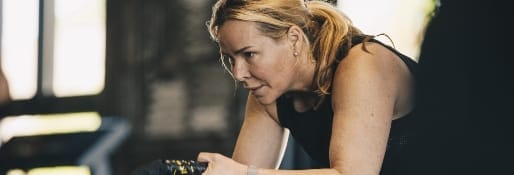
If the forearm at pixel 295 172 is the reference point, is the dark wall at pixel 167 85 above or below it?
below

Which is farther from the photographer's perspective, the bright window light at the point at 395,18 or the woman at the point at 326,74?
the bright window light at the point at 395,18

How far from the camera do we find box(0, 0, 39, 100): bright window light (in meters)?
3.32

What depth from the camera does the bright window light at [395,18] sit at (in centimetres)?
236

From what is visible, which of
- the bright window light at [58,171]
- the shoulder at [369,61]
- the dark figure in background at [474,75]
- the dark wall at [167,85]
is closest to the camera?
the dark figure in background at [474,75]

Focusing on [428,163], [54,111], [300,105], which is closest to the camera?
[428,163]

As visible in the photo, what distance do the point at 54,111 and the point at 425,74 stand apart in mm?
2358

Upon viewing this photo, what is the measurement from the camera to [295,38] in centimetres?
144

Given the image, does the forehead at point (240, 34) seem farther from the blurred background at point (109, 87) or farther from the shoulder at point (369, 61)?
the blurred background at point (109, 87)

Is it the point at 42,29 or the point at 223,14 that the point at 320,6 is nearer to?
the point at 223,14

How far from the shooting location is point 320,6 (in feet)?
4.88

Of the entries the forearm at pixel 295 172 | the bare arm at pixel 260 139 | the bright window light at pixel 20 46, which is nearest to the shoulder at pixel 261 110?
the bare arm at pixel 260 139

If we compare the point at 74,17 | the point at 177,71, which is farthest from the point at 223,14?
the point at 74,17

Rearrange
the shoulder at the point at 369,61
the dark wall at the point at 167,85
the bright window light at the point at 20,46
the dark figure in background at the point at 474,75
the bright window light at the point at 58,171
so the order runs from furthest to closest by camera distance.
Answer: the bright window light at the point at 20,46 → the bright window light at the point at 58,171 → the dark wall at the point at 167,85 → the shoulder at the point at 369,61 → the dark figure in background at the point at 474,75

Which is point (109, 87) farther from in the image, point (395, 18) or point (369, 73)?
point (369, 73)
